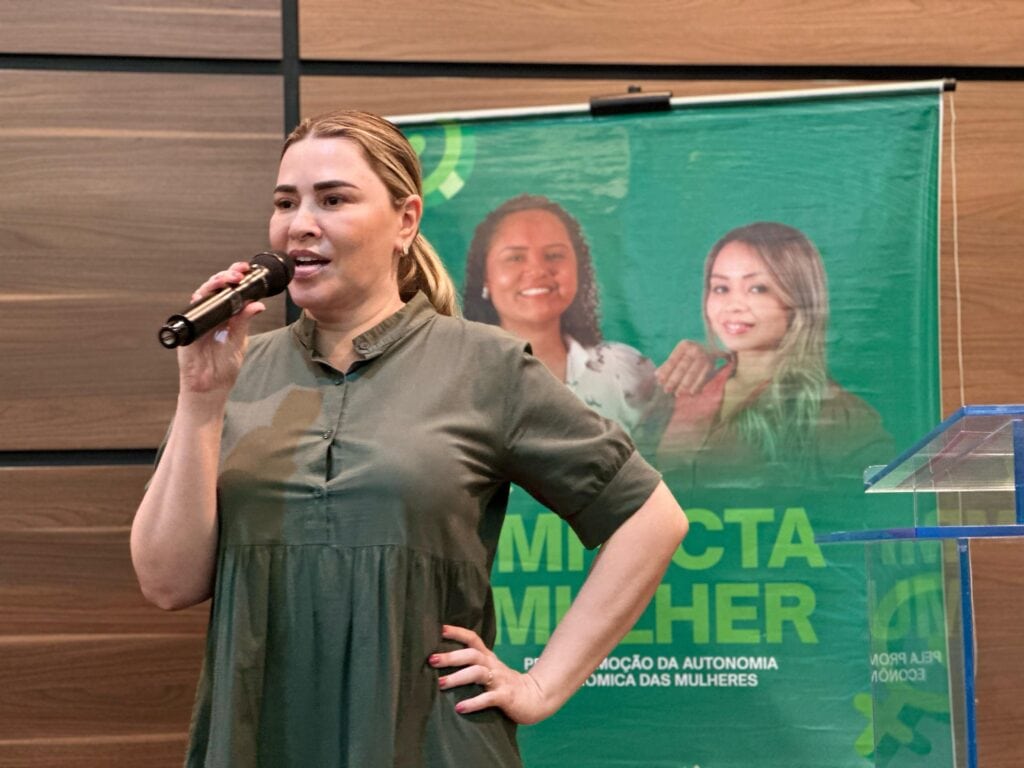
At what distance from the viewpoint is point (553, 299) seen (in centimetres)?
243

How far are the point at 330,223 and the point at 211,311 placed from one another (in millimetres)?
273

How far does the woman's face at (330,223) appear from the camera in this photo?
160cm

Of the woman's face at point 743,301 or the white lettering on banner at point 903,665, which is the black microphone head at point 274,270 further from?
the woman's face at point 743,301

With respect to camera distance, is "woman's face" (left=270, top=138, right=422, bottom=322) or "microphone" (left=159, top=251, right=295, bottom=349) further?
"woman's face" (left=270, top=138, right=422, bottom=322)

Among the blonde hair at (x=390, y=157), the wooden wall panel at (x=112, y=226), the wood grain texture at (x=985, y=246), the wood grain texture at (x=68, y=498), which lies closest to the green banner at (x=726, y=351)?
the wood grain texture at (x=985, y=246)

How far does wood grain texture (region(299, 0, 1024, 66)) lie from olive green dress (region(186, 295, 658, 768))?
1.11 meters

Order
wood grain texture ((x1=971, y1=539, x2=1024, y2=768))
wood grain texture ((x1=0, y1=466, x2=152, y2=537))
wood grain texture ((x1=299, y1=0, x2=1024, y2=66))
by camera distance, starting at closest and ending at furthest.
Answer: wood grain texture ((x1=971, y1=539, x2=1024, y2=768)) < wood grain texture ((x1=0, y1=466, x2=152, y2=537)) < wood grain texture ((x1=299, y1=0, x2=1024, y2=66))

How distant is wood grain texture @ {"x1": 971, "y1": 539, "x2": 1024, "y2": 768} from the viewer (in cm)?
124

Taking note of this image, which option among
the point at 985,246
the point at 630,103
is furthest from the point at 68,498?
the point at 985,246

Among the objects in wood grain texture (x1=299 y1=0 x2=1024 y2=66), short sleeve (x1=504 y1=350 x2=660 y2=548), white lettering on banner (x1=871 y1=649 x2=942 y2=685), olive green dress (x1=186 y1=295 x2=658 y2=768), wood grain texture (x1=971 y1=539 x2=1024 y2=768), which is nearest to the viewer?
wood grain texture (x1=971 y1=539 x2=1024 y2=768)

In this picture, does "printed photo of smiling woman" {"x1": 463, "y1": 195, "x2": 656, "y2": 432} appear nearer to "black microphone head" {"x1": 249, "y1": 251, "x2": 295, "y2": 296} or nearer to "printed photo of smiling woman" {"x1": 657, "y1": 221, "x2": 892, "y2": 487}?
"printed photo of smiling woman" {"x1": 657, "y1": 221, "x2": 892, "y2": 487}

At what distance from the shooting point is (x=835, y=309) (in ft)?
7.87

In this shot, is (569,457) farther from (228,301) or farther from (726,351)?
(726,351)

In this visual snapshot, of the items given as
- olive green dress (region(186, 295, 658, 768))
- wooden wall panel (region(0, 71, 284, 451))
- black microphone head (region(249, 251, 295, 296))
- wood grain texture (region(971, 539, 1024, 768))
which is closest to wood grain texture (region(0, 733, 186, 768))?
wooden wall panel (region(0, 71, 284, 451))
